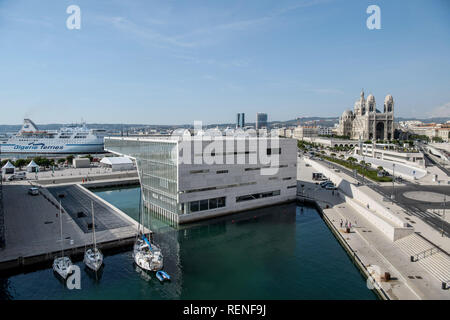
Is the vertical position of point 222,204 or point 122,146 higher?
point 122,146

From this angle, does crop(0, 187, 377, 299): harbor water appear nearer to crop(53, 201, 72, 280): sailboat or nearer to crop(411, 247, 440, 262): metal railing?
crop(53, 201, 72, 280): sailboat

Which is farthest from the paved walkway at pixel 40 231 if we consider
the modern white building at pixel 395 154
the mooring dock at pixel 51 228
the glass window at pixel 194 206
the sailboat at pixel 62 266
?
the modern white building at pixel 395 154

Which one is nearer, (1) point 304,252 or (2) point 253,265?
(2) point 253,265

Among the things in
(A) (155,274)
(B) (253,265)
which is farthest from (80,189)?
(B) (253,265)

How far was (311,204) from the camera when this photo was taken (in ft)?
141

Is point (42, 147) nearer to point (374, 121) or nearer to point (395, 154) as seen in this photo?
point (395, 154)

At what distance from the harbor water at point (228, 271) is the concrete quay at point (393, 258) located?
97cm

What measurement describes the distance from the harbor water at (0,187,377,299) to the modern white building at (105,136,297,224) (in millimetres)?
2855

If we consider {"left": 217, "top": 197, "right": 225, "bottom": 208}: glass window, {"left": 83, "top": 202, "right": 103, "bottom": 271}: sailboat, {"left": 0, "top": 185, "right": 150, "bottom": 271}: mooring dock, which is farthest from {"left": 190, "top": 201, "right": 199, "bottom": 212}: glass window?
{"left": 83, "top": 202, "right": 103, "bottom": 271}: sailboat

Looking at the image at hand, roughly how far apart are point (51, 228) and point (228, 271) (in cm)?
1853

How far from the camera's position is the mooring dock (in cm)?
2389

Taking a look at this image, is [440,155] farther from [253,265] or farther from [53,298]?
[53,298]

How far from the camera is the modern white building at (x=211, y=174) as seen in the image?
33562 millimetres
